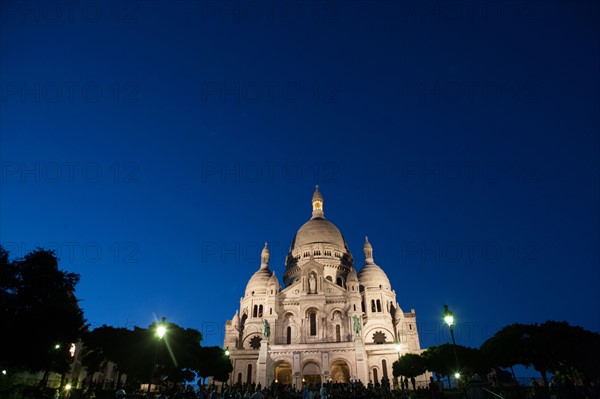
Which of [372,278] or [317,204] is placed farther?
[317,204]

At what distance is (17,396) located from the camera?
14.5m

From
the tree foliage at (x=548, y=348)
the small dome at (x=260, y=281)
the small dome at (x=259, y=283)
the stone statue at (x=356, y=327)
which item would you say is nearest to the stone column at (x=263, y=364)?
the stone statue at (x=356, y=327)

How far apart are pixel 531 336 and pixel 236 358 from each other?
39.8 metres

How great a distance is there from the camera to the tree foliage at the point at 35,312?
27.7 m

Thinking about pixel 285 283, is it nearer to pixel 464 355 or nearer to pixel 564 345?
pixel 464 355

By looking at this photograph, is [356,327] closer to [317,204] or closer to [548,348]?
[548,348]

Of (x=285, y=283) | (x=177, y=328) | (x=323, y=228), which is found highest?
(x=323, y=228)

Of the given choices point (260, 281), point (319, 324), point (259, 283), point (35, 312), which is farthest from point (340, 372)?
point (35, 312)

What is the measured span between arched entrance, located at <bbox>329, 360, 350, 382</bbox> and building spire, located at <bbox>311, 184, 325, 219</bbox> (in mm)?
35490

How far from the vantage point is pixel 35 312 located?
94.9ft

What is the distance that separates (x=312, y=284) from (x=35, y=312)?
38.1 m

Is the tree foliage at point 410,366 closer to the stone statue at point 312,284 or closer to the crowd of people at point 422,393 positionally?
the crowd of people at point 422,393

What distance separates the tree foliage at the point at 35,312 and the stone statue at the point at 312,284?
3319 cm

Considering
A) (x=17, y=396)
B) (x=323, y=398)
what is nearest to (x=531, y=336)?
(x=323, y=398)
